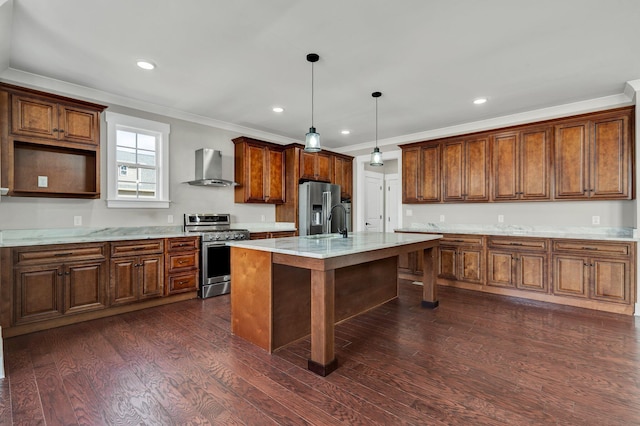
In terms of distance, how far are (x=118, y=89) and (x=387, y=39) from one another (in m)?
3.22

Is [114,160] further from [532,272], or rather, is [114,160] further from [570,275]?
[570,275]

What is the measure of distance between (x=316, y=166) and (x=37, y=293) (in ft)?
14.3

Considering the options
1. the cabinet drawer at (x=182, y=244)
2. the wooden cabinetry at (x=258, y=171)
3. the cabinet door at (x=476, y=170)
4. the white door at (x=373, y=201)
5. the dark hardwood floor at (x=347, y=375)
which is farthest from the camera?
the white door at (x=373, y=201)

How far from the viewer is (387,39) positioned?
2672 millimetres

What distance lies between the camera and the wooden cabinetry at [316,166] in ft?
18.9

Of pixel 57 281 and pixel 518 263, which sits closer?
pixel 57 281

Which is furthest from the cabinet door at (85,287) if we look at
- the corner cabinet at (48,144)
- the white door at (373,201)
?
the white door at (373,201)

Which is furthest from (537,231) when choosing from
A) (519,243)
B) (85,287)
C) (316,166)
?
(85,287)

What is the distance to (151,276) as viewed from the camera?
385 cm

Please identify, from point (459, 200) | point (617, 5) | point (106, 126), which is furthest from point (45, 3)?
A: point (459, 200)

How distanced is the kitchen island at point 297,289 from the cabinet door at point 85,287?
1.67 metres

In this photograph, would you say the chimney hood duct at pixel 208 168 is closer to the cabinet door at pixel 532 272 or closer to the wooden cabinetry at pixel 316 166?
the wooden cabinetry at pixel 316 166

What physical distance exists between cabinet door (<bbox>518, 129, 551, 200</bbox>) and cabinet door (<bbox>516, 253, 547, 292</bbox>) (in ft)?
2.85

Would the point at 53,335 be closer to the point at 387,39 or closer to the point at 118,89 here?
the point at 118,89
